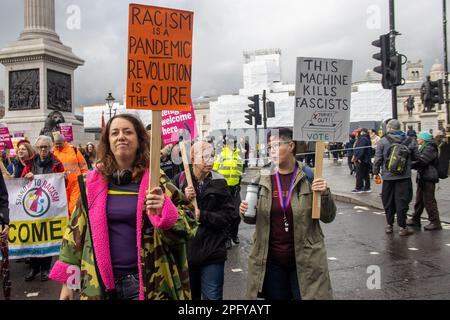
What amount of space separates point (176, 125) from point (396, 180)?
155 inches

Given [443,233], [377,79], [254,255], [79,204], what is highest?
[377,79]

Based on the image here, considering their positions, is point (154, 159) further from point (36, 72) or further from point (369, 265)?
point (36, 72)

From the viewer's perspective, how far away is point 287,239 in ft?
11.7

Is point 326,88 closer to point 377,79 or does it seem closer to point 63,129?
point 63,129

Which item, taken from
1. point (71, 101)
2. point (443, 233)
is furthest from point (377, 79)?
point (443, 233)

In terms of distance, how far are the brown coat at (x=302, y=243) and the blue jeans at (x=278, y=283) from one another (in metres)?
0.06

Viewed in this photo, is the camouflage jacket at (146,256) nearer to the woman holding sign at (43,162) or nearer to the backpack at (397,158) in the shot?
the woman holding sign at (43,162)

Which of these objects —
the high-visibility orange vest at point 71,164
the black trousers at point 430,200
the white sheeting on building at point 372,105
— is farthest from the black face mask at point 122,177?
the white sheeting on building at point 372,105

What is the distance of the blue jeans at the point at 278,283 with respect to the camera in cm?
356

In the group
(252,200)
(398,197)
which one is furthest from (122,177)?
(398,197)

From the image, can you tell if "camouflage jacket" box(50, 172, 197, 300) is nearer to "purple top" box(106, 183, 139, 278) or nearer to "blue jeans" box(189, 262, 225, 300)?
"purple top" box(106, 183, 139, 278)

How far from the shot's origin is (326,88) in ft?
13.4

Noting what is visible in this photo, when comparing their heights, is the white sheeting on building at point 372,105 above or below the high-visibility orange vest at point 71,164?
above
